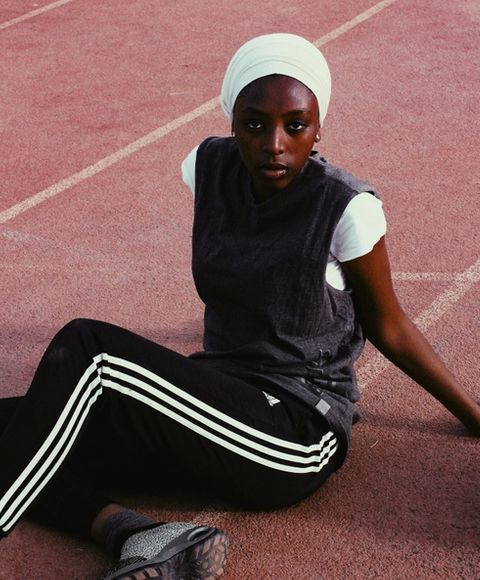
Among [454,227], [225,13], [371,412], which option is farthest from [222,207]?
[225,13]

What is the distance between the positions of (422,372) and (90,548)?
1325mm

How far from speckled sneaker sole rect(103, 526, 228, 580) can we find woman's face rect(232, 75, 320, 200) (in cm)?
120

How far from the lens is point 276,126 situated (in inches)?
146

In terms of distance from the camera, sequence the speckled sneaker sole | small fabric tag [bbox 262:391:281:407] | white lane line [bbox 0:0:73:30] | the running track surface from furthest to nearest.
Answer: white lane line [bbox 0:0:73:30] < the running track surface < small fabric tag [bbox 262:391:281:407] < the speckled sneaker sole

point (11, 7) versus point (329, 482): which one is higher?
point (329, 482)

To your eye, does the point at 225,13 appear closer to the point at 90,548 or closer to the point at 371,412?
the point at 371,412

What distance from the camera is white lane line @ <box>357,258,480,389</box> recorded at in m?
4.92

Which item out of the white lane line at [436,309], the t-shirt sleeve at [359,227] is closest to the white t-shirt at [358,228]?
the t-shirt sleeve at [359,227]

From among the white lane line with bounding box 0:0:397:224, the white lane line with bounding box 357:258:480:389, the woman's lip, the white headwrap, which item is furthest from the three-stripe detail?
the white lane line with bounding box 0:0:397:224

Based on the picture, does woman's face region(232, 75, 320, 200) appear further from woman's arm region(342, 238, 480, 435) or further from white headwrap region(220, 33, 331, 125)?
woman's arm region(342, 238, 480, 435)

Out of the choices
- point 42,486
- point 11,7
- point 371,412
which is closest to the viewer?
point 42,486

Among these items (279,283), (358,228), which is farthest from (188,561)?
(358,228)

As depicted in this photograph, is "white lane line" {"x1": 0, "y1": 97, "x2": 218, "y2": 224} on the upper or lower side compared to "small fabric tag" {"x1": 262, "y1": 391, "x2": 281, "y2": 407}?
lower

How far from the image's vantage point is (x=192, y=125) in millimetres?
7836
